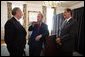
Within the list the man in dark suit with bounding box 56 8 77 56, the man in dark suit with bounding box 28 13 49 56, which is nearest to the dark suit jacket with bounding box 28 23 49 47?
the man in dark suit with bounding box 28 13 49 56

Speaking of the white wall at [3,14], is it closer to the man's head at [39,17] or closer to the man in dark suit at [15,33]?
the man in dark suit at [15,33]

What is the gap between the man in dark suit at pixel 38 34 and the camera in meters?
0.88

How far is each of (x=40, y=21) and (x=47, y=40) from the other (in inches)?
5.7

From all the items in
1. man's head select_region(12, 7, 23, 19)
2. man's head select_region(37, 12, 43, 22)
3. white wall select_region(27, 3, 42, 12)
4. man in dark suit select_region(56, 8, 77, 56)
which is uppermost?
white wall select_region(27, 3, 42, 12)

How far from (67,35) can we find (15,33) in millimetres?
356

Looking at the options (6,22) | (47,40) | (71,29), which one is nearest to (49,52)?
(47,40)

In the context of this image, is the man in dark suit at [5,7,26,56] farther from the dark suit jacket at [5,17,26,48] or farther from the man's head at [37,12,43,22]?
the man's head at [37,12,43,22]

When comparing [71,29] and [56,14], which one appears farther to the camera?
[56,14]

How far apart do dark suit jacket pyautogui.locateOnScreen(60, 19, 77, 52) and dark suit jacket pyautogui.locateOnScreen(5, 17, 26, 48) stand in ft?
0.92

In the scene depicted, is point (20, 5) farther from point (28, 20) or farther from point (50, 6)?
point (50, 6)

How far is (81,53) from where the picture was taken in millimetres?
989

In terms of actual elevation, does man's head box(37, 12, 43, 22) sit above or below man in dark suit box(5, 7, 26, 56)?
above

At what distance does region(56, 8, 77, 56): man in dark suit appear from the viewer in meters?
0.86

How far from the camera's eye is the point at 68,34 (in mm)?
860
